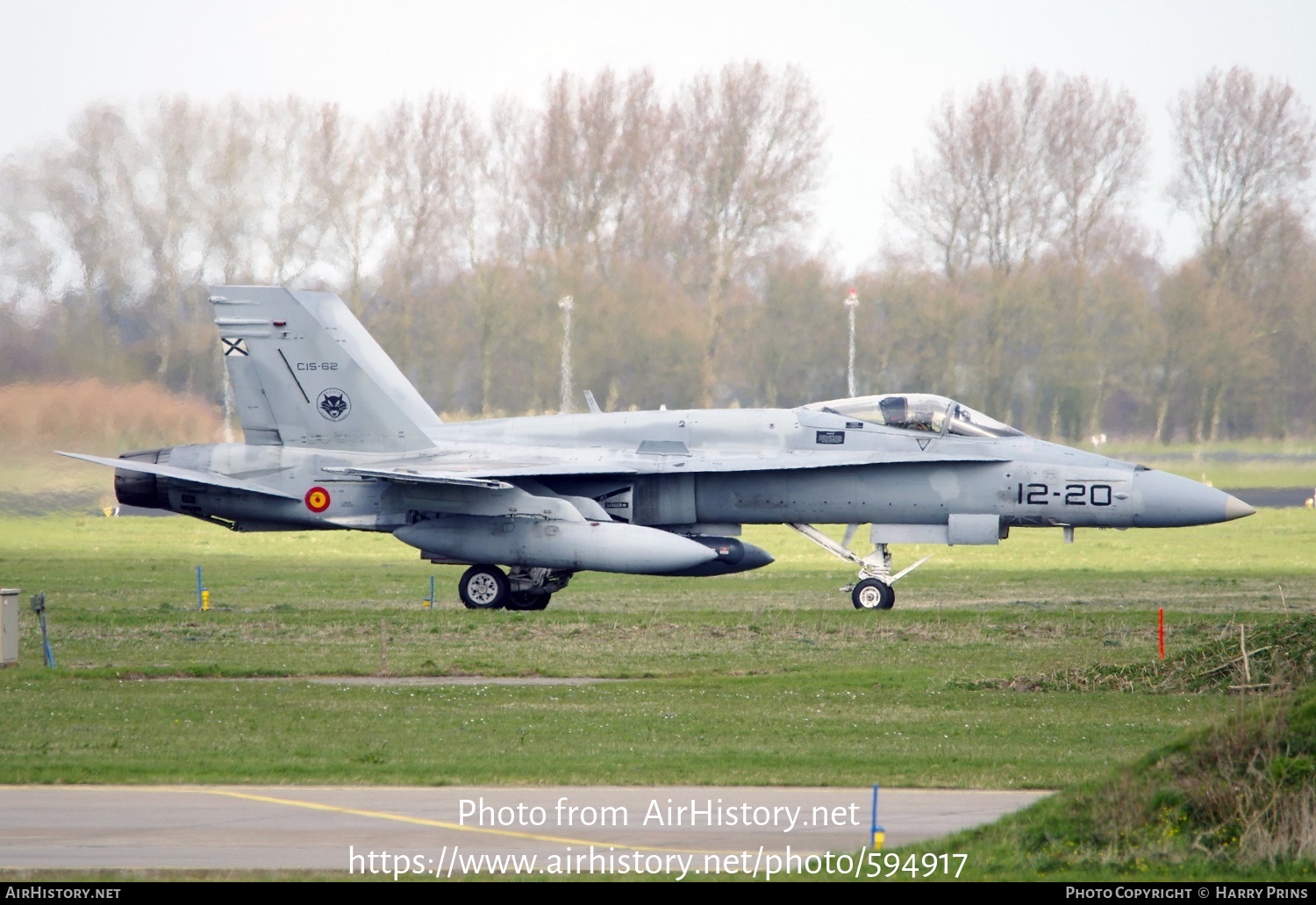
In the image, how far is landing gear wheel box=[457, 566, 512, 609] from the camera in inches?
861

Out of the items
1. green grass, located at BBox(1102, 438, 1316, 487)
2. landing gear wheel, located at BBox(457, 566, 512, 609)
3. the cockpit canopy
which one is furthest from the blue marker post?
green grass, located at BBox(1102, 438, 1316, 487)

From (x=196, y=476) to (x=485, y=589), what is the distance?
15.1ft

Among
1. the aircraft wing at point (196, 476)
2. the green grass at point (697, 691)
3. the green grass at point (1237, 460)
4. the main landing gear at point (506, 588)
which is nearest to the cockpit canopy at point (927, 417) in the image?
the green grass at point (697, 691)

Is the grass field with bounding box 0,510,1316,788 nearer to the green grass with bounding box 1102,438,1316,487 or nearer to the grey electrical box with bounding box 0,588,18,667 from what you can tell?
the grey electrical box with bounding box 0,588,18,667

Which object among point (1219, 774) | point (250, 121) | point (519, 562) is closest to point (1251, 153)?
point (250, 121)

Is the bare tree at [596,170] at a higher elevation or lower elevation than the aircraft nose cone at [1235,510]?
higher

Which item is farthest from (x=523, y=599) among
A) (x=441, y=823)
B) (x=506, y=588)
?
(x=441, y=823)

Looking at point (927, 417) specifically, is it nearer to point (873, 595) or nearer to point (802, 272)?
point (873, 595)

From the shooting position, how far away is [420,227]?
46.1 metres

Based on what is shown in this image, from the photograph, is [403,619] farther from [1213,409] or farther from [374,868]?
[1213,409]

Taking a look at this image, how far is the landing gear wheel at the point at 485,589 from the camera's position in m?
21.9

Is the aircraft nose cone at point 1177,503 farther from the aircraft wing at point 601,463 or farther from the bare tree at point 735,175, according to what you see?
the bare tree at point 735,175

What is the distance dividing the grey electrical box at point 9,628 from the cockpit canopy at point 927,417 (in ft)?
36.6
